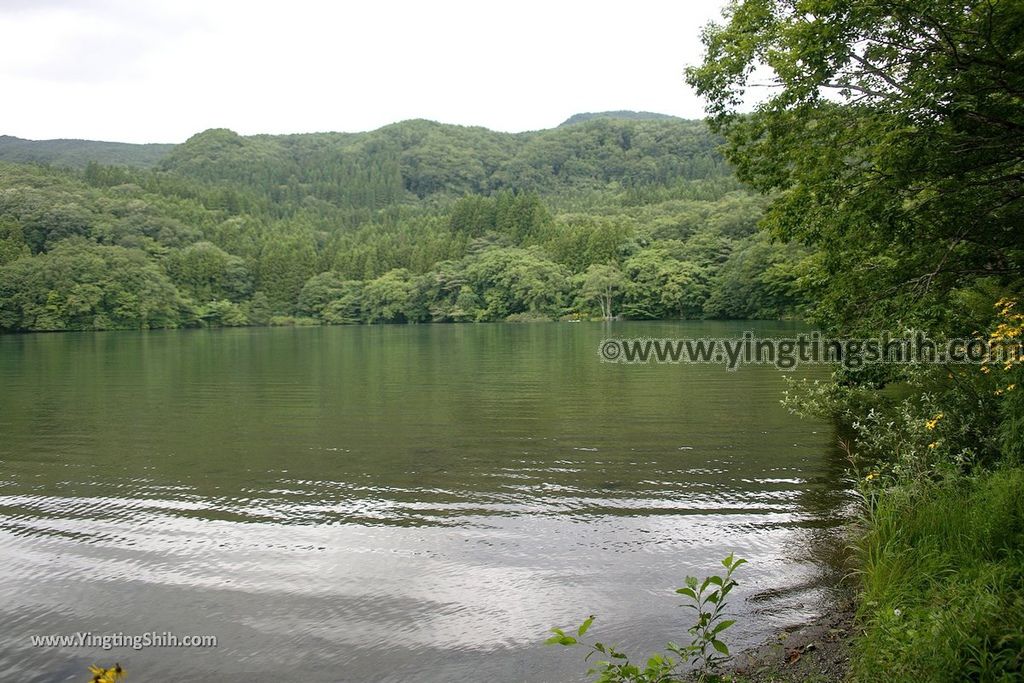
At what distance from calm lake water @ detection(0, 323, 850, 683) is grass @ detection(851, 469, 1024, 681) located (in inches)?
46.9

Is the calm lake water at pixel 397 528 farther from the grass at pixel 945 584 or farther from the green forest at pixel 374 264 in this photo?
the green forest at pixel 374 264

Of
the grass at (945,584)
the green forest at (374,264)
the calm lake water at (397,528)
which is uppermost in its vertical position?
the green forest at (374,264)

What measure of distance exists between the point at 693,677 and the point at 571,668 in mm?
1192

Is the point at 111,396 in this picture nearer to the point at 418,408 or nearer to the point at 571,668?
the point at 418,408

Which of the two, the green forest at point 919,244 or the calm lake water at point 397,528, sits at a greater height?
the green forest at point 919,244

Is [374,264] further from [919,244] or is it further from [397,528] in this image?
[919,244]

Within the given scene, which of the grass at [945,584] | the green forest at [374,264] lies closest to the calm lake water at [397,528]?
the grass at [945,584]

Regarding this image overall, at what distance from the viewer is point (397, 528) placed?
11.7 metres

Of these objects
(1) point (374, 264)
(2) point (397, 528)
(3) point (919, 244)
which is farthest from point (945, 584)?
(1) point (374, 264)

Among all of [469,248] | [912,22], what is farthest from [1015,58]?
[469,248]

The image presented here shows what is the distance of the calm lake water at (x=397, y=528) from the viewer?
7754 millimetres

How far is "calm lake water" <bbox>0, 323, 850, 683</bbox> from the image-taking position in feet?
25.4

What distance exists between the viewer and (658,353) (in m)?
47.0

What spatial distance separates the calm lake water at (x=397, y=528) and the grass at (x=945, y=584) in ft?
3.91
